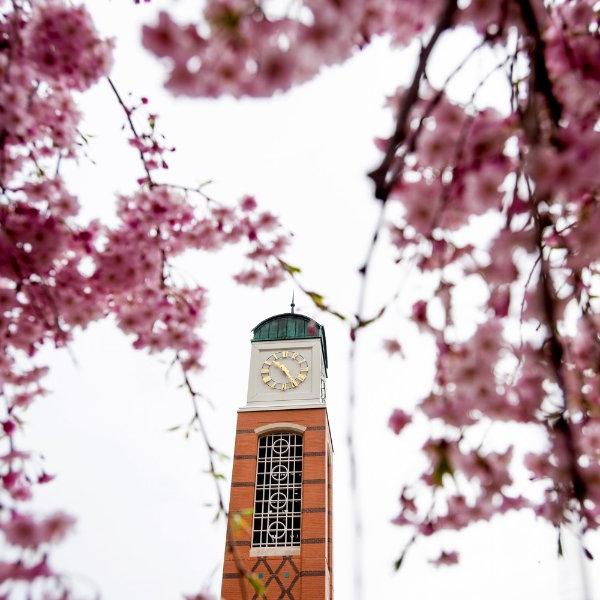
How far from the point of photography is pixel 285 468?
12000 millimetres

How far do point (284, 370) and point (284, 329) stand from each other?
108 cm

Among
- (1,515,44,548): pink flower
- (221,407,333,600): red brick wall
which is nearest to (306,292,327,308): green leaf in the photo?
(1,515,44,548): pink flower

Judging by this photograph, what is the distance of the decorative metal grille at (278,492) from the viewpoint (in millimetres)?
11195

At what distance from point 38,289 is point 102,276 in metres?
0.22

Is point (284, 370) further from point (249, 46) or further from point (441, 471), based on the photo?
point (249, 46)

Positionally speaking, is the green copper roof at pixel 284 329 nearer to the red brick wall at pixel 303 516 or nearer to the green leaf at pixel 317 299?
the red brick wall at pixel 303 516

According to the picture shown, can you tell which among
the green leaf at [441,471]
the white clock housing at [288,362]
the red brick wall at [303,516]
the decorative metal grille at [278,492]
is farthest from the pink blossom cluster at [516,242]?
the white clock housing at [288,362]

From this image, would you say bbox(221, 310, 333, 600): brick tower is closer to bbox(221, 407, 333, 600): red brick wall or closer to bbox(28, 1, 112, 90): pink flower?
bbox(221, 407, 333, 600): red brick wall

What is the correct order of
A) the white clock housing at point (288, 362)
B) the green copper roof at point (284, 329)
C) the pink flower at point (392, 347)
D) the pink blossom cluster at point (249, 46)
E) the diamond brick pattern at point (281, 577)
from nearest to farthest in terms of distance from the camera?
the pink blossom cluster at point (249, 46), the pink flower at point (392, 347), the diamond brick pattern at point (281, 577), the white clock housing at point (288, 362), the green copper roof at point (284, 329)

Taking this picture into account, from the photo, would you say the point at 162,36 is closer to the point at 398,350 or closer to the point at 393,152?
the point at 393,152

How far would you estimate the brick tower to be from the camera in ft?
35.6

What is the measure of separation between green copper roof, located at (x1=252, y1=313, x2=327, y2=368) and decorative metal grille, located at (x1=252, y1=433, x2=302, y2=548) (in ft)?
7.84

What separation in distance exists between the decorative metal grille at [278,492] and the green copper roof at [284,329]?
94.1 inches

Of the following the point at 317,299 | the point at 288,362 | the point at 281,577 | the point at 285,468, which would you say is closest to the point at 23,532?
the point at 317,299
